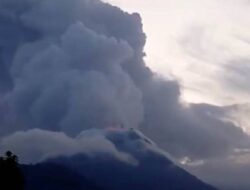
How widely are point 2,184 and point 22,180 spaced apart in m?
2.88

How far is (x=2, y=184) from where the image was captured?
341 ft

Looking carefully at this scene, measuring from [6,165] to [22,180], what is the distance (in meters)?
3.35

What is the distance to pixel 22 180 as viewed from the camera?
104938 mm

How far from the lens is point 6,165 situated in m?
104

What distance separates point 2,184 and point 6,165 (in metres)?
2.78
